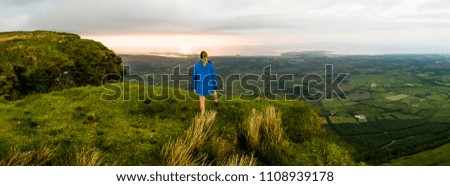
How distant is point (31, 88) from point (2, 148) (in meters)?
9.58

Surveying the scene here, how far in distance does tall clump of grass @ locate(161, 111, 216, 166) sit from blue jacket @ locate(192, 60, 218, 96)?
7.90ft

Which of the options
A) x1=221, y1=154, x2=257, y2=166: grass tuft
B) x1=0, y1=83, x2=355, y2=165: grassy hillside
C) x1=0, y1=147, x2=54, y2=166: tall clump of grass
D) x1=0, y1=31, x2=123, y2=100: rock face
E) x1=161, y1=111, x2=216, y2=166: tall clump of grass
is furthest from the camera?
x1=0, y1=31, x2=123, y2=100: rock face

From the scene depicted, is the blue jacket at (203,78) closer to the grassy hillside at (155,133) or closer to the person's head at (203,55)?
the person's head at (203,55)

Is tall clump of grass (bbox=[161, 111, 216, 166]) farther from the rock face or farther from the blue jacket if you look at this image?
the rock face

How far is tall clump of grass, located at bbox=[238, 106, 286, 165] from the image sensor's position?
8.26 m

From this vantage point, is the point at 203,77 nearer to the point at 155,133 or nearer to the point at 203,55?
the point at 203,55

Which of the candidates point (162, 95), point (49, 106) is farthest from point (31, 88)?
point (162, 95)

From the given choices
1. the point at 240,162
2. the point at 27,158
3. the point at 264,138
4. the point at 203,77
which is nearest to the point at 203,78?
the point at 203,77

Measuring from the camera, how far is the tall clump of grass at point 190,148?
6.95m

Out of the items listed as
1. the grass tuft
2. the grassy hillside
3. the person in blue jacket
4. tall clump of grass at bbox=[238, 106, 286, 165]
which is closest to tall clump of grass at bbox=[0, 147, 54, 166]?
the grassy hillside

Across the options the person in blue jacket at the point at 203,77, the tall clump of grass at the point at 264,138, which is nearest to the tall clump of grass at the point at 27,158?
the tall clump of grass at the point at 264,138

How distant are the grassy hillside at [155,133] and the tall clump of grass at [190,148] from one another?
0.02 meters

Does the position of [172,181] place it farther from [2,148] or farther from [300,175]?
[2,148]

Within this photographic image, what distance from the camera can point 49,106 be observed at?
12.6 metres
